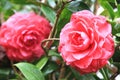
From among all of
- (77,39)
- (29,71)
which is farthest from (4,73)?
(77,39)

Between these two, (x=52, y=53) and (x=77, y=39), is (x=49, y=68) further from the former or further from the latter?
(x=77, y=39)

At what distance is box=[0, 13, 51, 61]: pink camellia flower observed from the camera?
83 cm

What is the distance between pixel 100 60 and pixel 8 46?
1.11ft

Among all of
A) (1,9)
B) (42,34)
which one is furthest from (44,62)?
(1,9)

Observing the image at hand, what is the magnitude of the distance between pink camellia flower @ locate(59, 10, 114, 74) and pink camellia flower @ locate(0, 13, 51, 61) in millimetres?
234

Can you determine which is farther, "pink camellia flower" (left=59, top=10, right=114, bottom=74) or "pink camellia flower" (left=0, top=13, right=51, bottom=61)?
"pink camellia flower" (left=0, top=13, right=51, bottom=61)

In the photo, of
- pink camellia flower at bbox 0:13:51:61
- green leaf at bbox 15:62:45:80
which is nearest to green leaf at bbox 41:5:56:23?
pink camellia flower at bbox 0:13:51:61

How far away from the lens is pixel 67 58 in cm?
59

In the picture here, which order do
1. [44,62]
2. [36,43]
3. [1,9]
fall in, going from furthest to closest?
1. [1,9]
2. [36,43]
3. [44,62]

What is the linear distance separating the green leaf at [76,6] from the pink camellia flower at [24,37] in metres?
0.15

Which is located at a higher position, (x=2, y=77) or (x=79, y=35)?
(x=79, y=35)

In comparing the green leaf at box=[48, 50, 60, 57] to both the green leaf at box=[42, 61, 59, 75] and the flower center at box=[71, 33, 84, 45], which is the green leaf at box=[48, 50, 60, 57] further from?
the flower center at box=[71, 33, 84, 45]

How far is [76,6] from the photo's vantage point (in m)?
0.72

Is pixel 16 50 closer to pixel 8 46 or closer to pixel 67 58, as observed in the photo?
pixel 8 46
